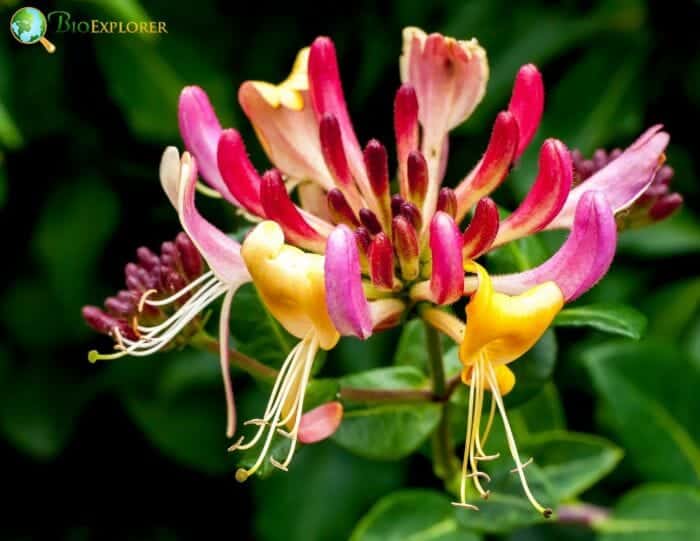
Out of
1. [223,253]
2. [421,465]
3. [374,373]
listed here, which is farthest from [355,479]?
[223,253]

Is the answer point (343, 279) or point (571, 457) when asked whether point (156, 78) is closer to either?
point (571, 457)

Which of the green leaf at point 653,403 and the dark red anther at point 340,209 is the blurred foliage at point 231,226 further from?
the dark red anther at point 340,209

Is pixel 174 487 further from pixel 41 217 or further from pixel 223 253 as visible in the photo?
pixel 223 253

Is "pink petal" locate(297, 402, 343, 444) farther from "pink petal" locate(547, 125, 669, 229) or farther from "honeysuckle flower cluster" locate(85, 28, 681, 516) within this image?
"pink petal" locate(547, 125, 669, 229)

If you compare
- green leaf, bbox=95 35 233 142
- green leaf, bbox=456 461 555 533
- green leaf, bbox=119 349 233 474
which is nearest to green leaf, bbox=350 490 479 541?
green leaf, bbox=456 461 555 533

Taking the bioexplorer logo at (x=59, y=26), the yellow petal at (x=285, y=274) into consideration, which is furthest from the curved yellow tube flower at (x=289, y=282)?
the bioexplorer logo at (x=59, y=26)

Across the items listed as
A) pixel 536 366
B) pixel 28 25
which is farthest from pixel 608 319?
pixel 28 25
